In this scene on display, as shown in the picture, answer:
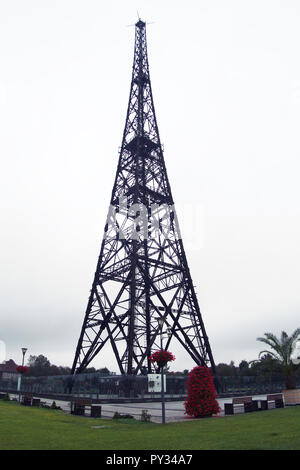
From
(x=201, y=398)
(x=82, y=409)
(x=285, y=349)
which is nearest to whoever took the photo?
(x=201, y=398)

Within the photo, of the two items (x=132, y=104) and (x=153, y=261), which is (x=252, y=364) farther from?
(x=132, y=104)

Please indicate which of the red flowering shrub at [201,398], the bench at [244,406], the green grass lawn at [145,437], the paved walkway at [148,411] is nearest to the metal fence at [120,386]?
the paved walkway at [148,411]

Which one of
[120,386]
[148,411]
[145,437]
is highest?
[120,386]

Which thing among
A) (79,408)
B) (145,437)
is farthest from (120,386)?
(145,437)

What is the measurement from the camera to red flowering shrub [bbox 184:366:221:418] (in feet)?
60.4

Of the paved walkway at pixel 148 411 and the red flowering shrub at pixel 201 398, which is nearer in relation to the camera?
the paved walkway at pixel 148 411

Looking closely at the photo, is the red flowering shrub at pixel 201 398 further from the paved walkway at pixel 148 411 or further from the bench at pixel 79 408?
the bench at pixel 79 408

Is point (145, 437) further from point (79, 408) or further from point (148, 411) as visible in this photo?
point (148, 411)

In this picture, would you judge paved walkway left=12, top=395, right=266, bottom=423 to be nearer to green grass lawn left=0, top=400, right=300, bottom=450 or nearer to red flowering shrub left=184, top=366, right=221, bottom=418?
red flowering shrub left=184, top=366, right=221, bottom=418

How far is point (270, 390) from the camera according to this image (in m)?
39.5

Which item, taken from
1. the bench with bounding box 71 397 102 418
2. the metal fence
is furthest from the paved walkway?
the metal fence

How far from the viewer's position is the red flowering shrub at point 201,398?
60.4 feet

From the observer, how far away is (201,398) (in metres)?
18.7

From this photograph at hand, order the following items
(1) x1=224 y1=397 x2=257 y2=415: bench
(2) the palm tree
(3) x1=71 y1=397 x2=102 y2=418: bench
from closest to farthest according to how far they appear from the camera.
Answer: (3) x1=71 y1=397 x2=102 y2=418: bench, (1) x1=224 y1=397 x2=257 y2=415: bench, (2) the palm tree
